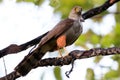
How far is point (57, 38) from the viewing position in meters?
3.25

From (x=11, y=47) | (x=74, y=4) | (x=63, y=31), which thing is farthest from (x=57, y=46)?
(x=11, y=47)

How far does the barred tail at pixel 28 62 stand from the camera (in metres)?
2.61

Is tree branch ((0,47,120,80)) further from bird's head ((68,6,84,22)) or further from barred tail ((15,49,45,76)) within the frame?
bird's head ((68,6,84,22))

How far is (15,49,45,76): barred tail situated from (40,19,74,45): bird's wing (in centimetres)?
11

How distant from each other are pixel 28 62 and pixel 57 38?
0.63 m

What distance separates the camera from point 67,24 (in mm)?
3453

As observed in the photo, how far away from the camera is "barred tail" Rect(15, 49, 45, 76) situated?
2.61 meters

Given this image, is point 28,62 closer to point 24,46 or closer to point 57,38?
point 24,46

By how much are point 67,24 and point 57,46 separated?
290mm

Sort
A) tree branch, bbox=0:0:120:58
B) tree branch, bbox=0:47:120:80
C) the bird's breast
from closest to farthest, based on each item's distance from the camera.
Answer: tree branch, bbox=0:47:120:80 < tree branch, bbox=0:0:120:58 < the bird's breast

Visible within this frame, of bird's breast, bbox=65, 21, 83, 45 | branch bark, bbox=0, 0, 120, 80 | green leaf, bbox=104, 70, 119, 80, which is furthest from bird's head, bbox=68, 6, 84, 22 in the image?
branch bark, bbox=0, 0, 120, 80

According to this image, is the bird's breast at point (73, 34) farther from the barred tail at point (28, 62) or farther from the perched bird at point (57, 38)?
the barred tail at point (28, 62)

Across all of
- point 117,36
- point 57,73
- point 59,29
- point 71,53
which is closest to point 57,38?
point 59,29

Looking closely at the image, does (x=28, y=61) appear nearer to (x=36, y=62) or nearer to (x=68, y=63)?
(x=36, y=62)
